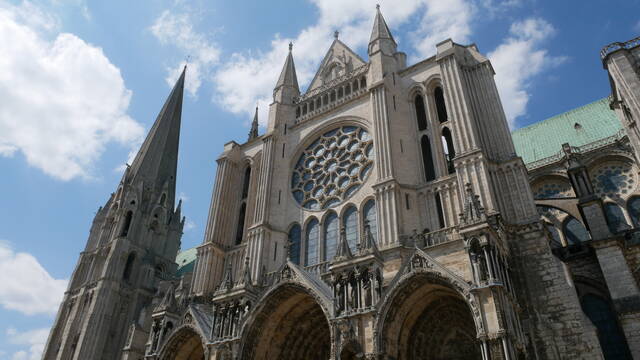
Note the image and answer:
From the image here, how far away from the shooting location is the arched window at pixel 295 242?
1928 centimetres

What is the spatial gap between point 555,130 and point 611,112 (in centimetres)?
293

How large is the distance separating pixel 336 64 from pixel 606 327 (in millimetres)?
17634

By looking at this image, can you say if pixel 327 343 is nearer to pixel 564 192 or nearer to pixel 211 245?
pixel 211 245

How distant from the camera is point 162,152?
39.5m

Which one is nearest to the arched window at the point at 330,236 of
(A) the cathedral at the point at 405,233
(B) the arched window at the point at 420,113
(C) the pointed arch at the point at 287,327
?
(A) the cathedral at the point at 405,233

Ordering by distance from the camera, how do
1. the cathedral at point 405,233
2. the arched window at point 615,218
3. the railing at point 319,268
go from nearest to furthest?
the cathedral at point 405,233, the railing at point 319,268, the arched window at point 615,218

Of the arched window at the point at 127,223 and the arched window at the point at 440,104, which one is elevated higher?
the arched window at the point at 127,223

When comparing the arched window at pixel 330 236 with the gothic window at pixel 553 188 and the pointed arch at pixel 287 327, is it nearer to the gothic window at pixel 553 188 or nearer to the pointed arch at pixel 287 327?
the pointed arch at pixel 287 327

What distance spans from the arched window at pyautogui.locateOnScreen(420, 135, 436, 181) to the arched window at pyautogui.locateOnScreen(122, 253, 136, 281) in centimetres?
2210

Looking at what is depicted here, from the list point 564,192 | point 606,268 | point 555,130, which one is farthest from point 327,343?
point 555,130

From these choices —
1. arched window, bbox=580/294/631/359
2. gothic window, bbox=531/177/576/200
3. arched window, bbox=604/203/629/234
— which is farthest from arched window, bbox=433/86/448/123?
arched window, bbox=580/294/631/359

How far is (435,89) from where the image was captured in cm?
1989

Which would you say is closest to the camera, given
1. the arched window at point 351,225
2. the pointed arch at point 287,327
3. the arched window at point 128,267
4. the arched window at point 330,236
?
the pointed arch at point 287,327

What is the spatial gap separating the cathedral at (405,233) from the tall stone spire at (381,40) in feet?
0.70
